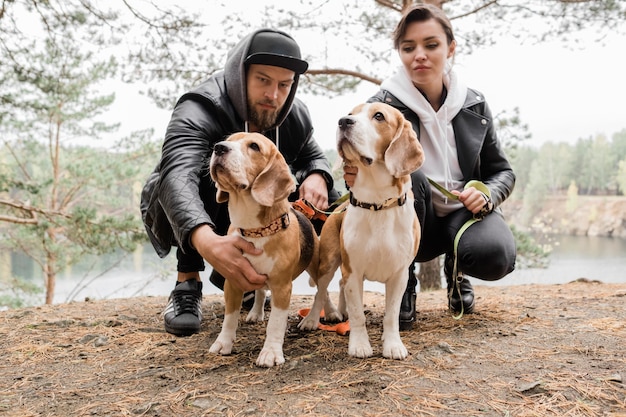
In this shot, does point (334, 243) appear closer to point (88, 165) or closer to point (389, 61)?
point (389, 61)

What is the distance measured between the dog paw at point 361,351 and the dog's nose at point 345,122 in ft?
3.97

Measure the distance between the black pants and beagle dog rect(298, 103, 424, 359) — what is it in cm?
56

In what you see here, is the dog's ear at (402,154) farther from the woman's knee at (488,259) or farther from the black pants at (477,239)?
the woman's knee at (488,259)

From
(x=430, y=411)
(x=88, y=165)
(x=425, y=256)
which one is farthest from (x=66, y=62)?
(x=430, y=411)

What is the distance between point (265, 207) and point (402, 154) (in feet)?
2.57

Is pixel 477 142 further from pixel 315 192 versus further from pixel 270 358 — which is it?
pixel 270 358

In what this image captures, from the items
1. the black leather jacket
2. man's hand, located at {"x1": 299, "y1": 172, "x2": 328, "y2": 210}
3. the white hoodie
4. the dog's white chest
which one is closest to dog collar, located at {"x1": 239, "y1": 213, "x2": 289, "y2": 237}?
the dog's white chest

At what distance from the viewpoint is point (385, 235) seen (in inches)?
98.6

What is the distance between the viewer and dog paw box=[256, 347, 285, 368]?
2.42 m

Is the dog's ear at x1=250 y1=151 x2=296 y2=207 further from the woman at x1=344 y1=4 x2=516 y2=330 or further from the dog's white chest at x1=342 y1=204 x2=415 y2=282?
the woman at x1=344 y1=4 x2=516 y2=330

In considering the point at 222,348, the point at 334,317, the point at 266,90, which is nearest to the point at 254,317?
the point at 334,317

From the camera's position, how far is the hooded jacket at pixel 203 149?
9.02 ft

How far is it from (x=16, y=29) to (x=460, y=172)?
6.44 meters

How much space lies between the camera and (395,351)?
2.52m
